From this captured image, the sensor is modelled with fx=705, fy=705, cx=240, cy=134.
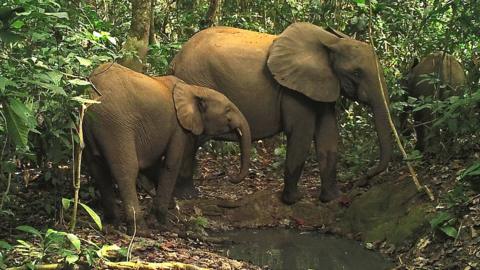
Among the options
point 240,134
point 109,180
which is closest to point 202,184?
point 240,134

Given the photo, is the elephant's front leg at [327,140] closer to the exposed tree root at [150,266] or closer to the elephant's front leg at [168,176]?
the elephant's front leg at [168,176]

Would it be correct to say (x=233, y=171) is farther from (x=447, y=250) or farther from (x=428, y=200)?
(x=447, y=250)

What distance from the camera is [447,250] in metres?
6.15

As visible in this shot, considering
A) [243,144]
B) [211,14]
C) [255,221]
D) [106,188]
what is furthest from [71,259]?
[211,14]

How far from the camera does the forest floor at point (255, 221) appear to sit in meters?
6.10

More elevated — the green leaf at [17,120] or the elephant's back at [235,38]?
the elephant's back at [235,38]

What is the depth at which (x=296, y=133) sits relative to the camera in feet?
29.7

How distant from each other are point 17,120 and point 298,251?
4.09 m

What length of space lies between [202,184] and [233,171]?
2.93ft

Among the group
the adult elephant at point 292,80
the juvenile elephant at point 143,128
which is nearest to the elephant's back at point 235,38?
the adult elephant at point 292,80

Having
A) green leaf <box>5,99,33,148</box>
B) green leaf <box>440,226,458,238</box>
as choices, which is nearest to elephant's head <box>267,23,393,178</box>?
green leaf <box>440,226,458,238</box>

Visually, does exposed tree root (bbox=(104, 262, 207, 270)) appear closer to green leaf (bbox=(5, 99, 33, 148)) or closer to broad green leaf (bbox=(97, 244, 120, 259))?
broad green leaf (bbox=(97, 244, 120, 259))

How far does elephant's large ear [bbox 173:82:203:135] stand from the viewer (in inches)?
301

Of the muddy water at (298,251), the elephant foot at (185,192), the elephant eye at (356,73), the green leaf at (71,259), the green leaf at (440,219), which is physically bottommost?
the muddy water at (298,251)
